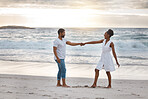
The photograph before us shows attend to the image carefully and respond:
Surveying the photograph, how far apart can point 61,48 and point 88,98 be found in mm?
1815

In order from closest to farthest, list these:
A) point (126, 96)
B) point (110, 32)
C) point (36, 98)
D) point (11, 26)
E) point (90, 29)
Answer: point (36, 98), point (126, 96), point (110, 32), point (90, 29), point (11, 26)

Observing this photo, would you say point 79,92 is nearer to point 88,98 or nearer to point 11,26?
point 88,98

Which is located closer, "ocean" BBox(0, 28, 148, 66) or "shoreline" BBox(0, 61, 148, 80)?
"shoreline" BBox(0, 61, 148, 80)

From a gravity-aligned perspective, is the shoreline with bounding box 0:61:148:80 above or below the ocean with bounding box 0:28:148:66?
below

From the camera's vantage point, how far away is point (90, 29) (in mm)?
51812

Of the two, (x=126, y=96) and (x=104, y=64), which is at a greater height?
(x=104, y=64)

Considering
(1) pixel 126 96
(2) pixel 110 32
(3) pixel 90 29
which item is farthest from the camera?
(3) pixel 90 29

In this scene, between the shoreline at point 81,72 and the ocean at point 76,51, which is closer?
the shoreline at point 81,72

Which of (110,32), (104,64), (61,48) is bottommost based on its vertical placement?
(104,64)

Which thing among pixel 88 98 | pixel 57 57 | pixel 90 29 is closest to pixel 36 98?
pixel 88 98

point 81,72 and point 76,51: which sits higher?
point 76,51

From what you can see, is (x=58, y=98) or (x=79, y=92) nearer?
(x=58, y=98)

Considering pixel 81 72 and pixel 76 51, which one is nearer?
pixel 81 72

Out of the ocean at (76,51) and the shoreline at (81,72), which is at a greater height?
the ocean at (76,51)
